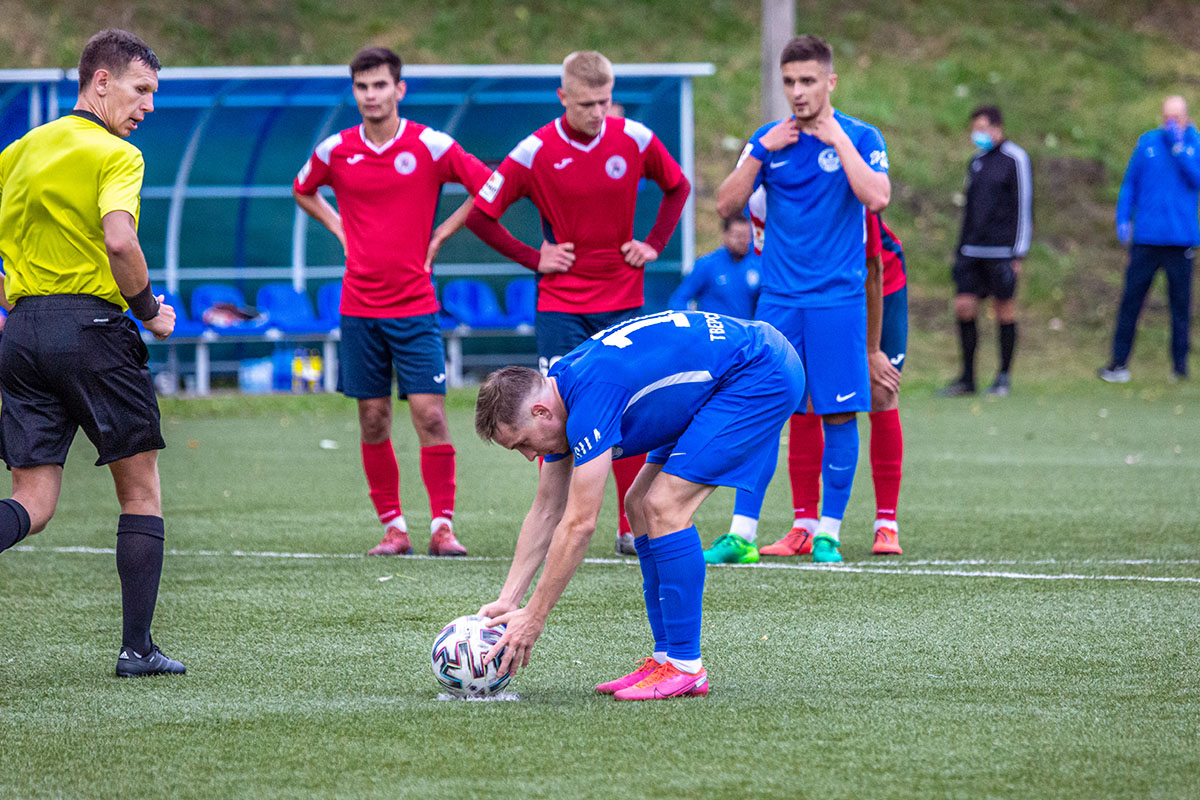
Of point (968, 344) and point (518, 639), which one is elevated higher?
point (968, 344)

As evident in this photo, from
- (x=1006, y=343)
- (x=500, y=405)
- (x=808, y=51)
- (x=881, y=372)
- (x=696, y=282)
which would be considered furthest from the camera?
(x=1006, y=343)

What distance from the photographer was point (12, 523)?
4.26 meters

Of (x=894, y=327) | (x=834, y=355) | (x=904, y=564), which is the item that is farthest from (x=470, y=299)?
(x=904, y=564)

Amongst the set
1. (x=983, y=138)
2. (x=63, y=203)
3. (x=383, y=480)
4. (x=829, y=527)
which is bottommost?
(x=829, y=527)

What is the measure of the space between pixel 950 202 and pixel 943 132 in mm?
1486

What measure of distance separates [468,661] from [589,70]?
3.35 metres

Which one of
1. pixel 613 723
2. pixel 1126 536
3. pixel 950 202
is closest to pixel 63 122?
pixel 613 723

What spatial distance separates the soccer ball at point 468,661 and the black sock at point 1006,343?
37.1 ft

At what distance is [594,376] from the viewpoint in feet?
13.1

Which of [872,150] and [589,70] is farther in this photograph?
[589,70]

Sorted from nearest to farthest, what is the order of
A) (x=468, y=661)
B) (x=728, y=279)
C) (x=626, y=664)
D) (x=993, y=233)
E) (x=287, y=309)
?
(x=468, y=661), (x=626, y=664), (x=728, y=279), (x=993, y=233), (x=287, y=309)

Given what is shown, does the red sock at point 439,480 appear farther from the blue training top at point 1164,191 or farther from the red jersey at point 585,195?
the blue training top at point 1164,191

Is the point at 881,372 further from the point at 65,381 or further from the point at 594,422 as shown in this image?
the point at 65,381

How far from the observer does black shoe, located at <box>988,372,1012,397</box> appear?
48.2 feet
